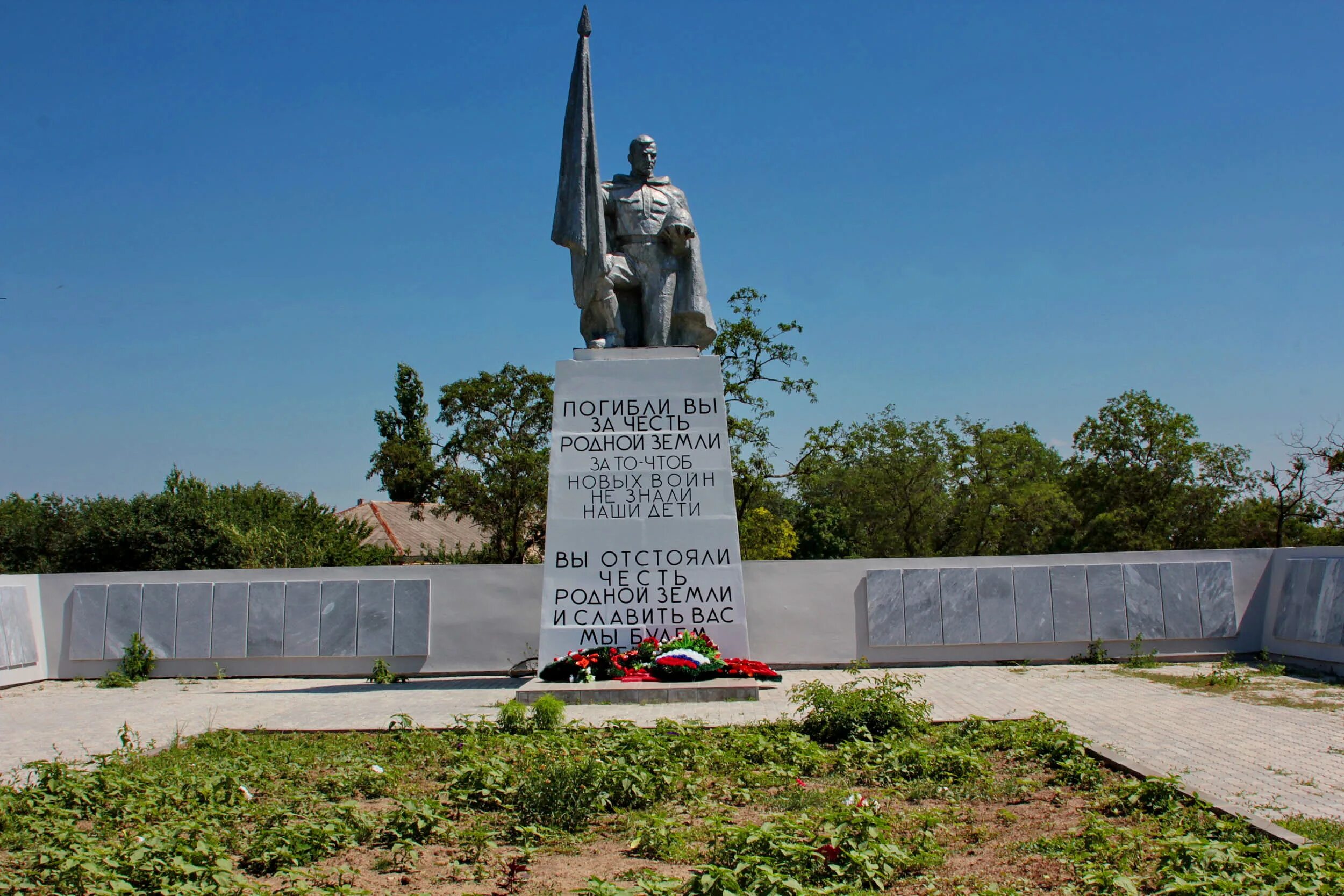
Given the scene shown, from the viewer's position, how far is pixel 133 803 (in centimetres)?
480

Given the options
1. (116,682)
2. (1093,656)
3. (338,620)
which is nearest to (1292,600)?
(1093,656)

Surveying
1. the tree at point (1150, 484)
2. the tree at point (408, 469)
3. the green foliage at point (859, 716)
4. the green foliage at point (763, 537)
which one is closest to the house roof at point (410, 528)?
the tree at point (408, 469)

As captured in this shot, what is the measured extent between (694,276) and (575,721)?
5393 millimetres

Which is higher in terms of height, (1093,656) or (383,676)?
(1093,656)

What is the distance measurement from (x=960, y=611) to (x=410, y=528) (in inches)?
1191

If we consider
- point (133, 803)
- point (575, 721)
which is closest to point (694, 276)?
point (575, 721)

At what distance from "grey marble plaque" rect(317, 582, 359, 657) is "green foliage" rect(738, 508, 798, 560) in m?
16.8

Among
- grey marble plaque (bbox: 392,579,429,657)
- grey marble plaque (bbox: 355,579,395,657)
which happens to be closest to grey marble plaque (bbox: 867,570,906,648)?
grey marble plaque (bbox: 392,579,429,657)

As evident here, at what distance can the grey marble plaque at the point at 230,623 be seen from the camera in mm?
11383

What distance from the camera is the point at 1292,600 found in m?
11.2

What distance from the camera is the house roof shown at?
3628 centimetres

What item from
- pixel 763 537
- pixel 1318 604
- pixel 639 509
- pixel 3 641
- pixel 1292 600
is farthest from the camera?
pixel 763 537

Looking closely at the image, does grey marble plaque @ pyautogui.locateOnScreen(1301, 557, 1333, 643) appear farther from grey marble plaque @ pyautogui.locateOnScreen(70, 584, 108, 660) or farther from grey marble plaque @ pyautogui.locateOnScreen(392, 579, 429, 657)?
grey marble plaque @ pyautogui.locateOnScreen(70, 584, 108, 660)

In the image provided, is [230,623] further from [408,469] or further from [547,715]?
[408,469]
